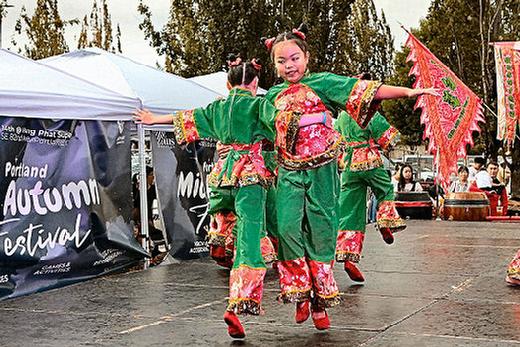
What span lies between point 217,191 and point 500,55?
15.1 feet

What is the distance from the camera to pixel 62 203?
772 centimetres

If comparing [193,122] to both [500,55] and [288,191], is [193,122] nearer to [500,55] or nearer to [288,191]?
[288,191]

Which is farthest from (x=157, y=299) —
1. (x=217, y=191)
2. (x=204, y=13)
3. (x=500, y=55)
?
(x=204, y=13)

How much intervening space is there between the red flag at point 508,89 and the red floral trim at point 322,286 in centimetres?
483

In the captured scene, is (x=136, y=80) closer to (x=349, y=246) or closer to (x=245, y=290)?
(x=349, y=246)

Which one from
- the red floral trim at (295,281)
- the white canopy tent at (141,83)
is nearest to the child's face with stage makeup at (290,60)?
the red floral trim at (295,281)

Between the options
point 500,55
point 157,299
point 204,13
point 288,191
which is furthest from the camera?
point 204,13

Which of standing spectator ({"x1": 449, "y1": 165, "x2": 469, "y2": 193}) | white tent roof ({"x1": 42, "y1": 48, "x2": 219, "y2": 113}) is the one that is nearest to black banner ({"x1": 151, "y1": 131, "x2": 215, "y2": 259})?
white tent roof ({"x1": 42, "y1": 48, "x2": 219, "y2": 113})

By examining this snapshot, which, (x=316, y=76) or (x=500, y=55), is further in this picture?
(x=500, y=55)

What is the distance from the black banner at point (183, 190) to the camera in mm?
9375

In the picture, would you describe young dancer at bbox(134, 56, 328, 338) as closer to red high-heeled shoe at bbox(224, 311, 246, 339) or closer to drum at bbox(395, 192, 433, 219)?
red high-heeled shoe at bbox(224, 311, 246, 339)

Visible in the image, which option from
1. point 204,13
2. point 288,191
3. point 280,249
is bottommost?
point 280,249

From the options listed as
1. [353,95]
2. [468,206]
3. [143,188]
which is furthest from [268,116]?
[468,206]

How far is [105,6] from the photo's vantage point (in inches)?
977
